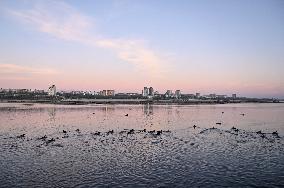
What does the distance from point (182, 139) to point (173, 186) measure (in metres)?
18.2

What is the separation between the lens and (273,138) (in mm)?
38031

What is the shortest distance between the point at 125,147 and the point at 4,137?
14.6 meters

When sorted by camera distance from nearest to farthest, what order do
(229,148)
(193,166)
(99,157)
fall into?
(193,166) < (99,157) < (229,148)

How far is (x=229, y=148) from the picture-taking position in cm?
3112

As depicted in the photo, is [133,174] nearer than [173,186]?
No

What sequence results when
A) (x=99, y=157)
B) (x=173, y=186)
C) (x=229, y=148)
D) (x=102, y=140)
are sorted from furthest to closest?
(x=102, y=140)
(x=229, y=148)
(x=99, y=157)
(x=173, y=186)

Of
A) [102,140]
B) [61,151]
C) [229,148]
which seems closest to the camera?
[61,151]

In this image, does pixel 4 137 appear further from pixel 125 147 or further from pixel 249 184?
pixel 249 184

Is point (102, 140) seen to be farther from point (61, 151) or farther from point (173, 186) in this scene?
point (173, 186)

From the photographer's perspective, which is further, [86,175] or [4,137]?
[4,137]

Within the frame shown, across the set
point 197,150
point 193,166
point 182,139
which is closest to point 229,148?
point 197,150

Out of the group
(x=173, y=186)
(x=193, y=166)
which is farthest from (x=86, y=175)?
(x=193, y=166)

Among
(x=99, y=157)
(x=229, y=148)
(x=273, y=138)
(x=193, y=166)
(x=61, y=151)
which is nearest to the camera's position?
(x=193, y=166)

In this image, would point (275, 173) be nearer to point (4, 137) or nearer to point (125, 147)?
point (125, 147)
